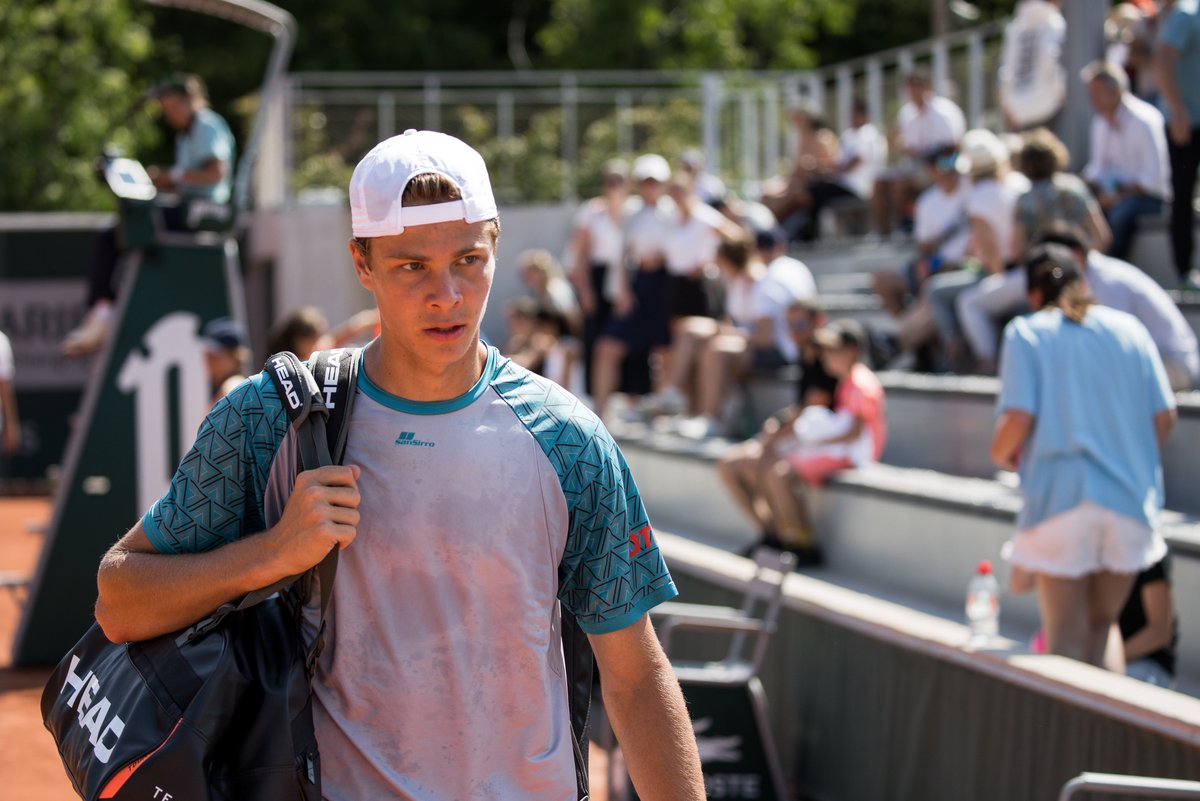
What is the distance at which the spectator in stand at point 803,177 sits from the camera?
14.6 m

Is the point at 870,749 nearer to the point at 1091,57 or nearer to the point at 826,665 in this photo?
the point at 826,665

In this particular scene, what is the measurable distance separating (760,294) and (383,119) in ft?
29.3

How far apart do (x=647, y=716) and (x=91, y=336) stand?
8.39m

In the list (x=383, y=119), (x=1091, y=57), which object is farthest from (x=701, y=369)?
(x=383, y=119)

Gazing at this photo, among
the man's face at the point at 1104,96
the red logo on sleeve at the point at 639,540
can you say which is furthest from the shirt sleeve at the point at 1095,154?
the red logo on sleeve at the point at 639,540

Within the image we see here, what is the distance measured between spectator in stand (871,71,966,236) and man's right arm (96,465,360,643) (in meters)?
11.0

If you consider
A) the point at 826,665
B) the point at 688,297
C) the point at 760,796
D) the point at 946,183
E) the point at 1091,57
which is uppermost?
the point at 1091,57

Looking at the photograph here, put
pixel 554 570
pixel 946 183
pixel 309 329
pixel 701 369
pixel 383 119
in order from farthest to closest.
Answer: pixel 383 119 < pixel 701 369 < pixel 946 183 < pixel 309 329 < pixel 554 570

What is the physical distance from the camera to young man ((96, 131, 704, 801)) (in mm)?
2354

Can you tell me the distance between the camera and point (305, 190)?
18.8m

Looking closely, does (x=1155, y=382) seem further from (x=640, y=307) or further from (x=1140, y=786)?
(x=640, y=307)

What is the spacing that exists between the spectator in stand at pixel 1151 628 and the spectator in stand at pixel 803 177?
9074 millimetres

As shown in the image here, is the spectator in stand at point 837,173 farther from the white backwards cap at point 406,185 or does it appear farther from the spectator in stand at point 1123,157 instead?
the white backwards cap at point 406,185

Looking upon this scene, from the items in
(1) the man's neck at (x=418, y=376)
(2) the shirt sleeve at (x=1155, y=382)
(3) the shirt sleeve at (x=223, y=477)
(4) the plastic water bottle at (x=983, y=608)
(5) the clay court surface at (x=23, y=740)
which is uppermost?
(1) the man's neck at (x=418, y=376)
